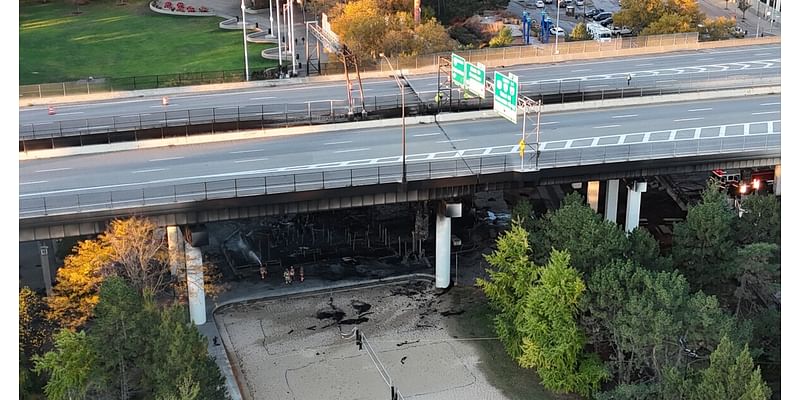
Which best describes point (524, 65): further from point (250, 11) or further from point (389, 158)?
point (250, 11)

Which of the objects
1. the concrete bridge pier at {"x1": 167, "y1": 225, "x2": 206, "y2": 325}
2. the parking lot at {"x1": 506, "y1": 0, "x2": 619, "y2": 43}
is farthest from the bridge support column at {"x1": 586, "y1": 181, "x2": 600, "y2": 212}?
the parking lot at {"x1": 506, "y1": 0, "x2": 619, "y2": 43}

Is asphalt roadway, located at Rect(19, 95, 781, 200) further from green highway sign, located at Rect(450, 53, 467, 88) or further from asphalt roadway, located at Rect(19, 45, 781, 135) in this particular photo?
asphalt roadway, located at Rect(19, 45, 781, 135)

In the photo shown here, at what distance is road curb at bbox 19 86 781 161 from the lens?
6131 cm

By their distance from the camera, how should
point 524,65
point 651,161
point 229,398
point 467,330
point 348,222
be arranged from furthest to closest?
point 524,65
point 348,222
point 651,161
point 467,330
point 229,398

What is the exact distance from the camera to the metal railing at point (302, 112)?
64000mm

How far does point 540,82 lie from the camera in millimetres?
78062

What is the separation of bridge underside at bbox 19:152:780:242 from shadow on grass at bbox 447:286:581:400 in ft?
23.2

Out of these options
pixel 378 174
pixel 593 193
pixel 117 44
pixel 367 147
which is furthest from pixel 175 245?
pixel 117 44

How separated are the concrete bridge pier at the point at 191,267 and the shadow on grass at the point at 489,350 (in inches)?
578

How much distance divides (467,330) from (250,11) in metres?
88.7

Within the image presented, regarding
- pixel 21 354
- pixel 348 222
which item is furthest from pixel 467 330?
pixel 21 354

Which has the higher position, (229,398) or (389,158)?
(389,158)

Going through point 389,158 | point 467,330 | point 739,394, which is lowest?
point 467,330
